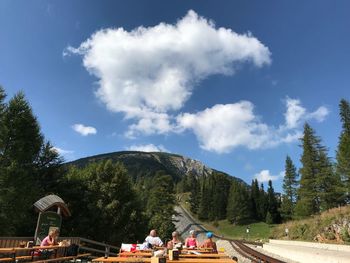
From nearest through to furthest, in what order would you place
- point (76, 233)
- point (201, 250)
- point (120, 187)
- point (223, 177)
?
point (201, 250), point (76, 233), point (120, 187), point (223, 177)

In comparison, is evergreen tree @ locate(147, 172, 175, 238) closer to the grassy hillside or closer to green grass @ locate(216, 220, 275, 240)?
the grassy hillside

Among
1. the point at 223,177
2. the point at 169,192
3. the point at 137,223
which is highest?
the point at 223,177

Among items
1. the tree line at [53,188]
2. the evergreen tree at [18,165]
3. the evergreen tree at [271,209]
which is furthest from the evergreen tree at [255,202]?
the evergreen tree at [18,165]

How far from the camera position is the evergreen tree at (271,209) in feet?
336

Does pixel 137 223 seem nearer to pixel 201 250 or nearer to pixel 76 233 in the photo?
pixel 76 233

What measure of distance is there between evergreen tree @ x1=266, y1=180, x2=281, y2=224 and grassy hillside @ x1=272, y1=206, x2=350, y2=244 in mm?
61118

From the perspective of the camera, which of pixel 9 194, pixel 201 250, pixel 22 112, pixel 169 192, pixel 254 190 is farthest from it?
pixel 254 190

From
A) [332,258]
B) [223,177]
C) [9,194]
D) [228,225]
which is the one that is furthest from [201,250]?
[223,177]

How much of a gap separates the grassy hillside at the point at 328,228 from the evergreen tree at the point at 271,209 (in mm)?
61118

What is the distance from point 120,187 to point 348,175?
3616 cm

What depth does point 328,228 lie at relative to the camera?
35.6 metres

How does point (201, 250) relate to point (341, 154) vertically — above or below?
below

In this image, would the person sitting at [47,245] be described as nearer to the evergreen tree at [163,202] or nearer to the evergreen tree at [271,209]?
the evergreen tree at [163,202]

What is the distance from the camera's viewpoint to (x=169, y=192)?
5891 centimetres
